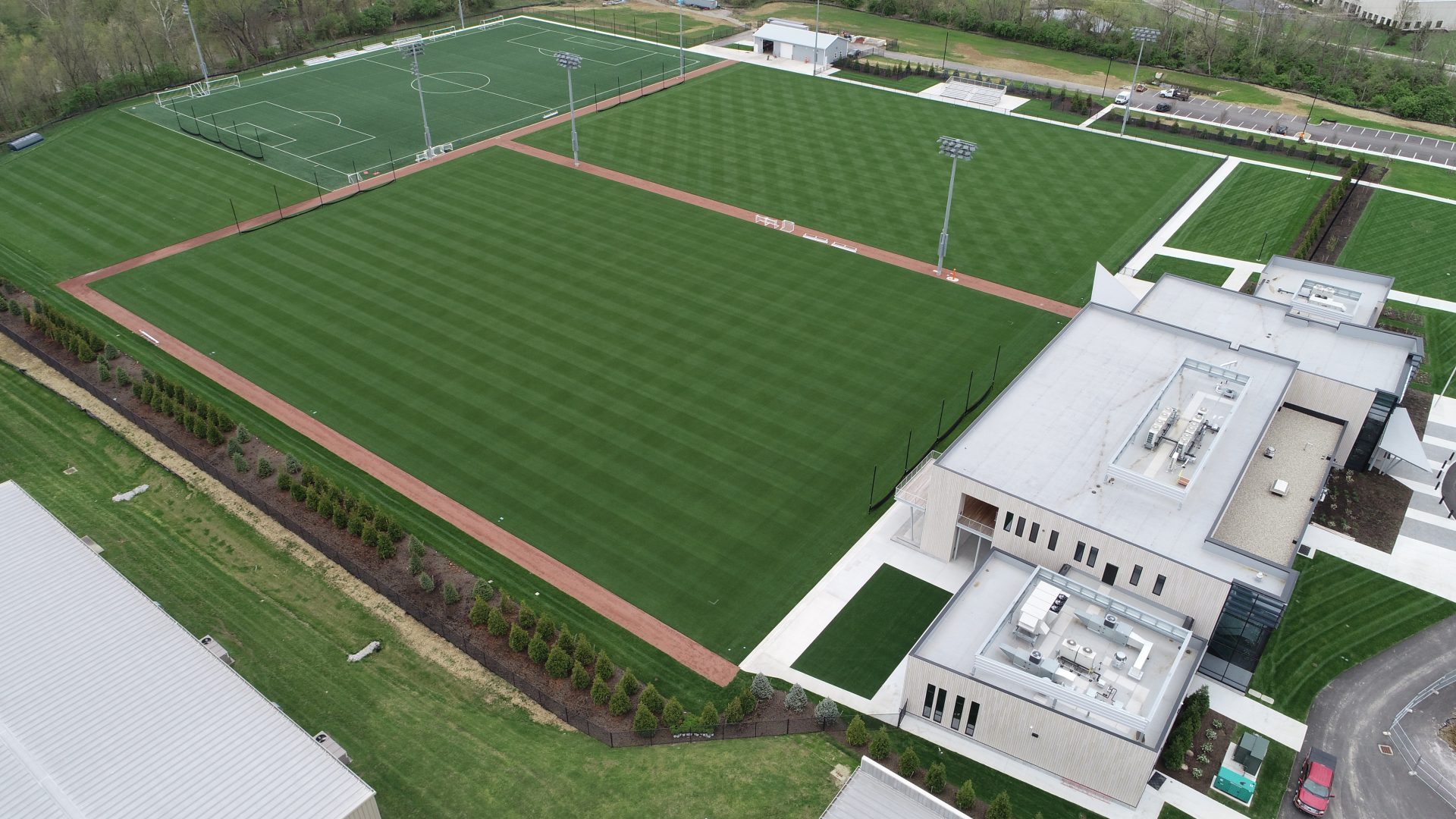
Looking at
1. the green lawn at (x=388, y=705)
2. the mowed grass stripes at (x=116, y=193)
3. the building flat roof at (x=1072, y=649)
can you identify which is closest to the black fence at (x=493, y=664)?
the green lawn at (x=388, y=705)

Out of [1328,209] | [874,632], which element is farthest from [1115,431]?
[1328,209]

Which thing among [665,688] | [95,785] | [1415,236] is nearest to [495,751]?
[665,688]

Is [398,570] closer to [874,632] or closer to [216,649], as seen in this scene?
[216,649]

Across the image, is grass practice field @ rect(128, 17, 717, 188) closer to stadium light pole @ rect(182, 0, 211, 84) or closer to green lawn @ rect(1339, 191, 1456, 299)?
stadium light pole @ rect(182, 0, 211, 84)

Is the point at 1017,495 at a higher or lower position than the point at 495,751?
higher

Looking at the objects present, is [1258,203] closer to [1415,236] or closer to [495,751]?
[1415,236]

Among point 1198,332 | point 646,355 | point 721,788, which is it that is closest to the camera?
point 721,788

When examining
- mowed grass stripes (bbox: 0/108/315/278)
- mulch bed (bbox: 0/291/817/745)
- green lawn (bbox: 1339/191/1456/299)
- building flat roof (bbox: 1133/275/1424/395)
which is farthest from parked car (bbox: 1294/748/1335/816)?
mowed grass stripes (bbox: 0/108/315/278)

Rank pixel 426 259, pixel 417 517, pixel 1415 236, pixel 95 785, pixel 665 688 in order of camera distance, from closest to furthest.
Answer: pixel 95 785, pixel 665 688, pixel 417 517, pixel 426 259, pixel 1415 236
